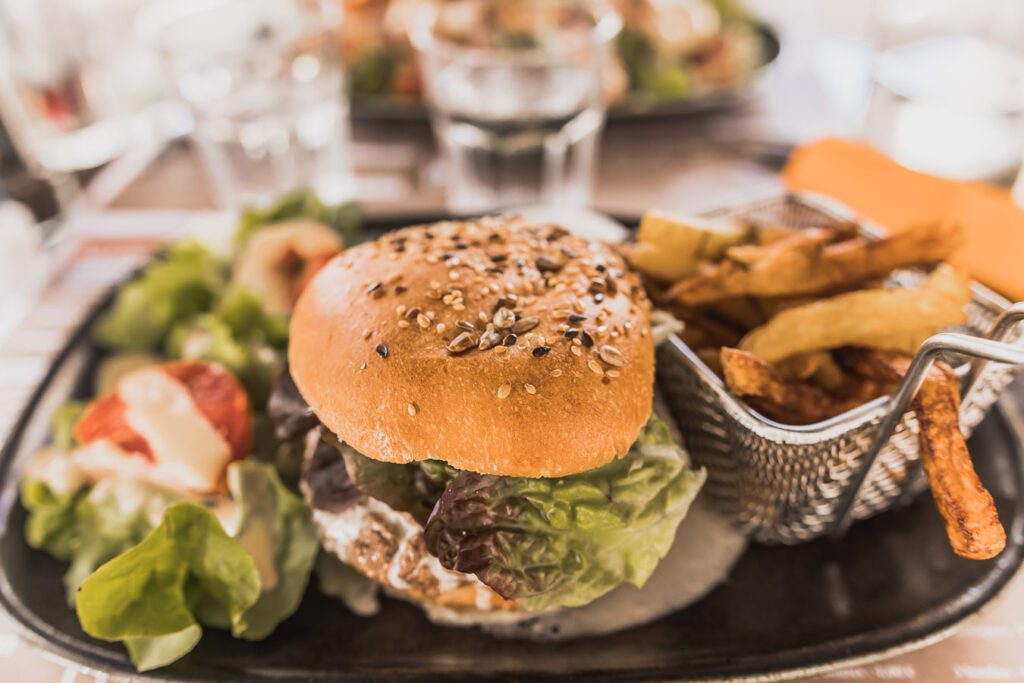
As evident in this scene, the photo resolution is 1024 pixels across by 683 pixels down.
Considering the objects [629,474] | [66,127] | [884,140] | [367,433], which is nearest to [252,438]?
[367,433]

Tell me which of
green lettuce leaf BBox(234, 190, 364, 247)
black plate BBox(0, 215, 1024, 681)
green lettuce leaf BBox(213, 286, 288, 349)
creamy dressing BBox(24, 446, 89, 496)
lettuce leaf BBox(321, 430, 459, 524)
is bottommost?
black plate BBox(0, 215, 1024, 681)

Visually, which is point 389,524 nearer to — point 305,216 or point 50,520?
point 50,520

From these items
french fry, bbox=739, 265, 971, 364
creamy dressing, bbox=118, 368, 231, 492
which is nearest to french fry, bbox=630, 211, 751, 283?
french fry, bbox=739, 265, 971, 364

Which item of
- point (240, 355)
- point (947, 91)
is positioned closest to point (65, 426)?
point (240, 355)

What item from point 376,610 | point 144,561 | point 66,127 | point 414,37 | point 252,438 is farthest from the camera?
point 66,127

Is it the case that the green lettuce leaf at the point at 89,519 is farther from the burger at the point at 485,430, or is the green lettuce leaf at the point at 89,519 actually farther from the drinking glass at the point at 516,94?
the drinking glass at the point at 516,94

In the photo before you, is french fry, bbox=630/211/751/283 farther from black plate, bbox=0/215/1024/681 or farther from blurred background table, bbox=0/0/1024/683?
blurred background table, bbox=0/0/1024/683

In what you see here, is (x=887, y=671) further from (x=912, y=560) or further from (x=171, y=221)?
(x=171, y=221)

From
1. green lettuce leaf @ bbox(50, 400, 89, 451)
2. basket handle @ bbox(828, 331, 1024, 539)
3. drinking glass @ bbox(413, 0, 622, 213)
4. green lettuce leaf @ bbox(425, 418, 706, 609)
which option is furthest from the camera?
drinking glass @ bbox(413, 0, 622, 213)
